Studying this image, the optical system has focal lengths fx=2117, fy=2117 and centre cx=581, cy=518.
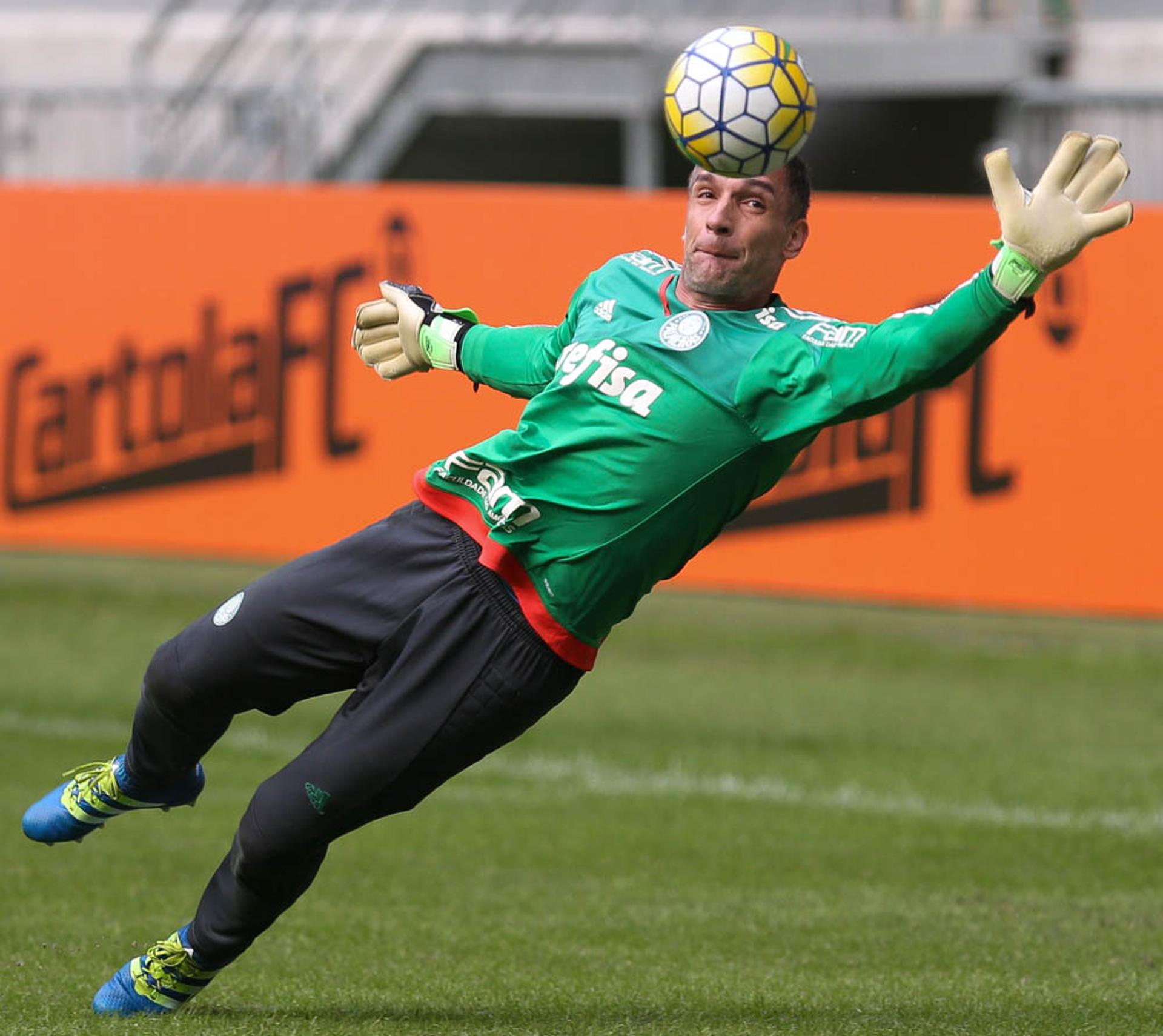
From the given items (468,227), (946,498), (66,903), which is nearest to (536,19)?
(468,227)

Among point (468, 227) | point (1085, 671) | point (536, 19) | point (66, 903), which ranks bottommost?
point (1085, 671)

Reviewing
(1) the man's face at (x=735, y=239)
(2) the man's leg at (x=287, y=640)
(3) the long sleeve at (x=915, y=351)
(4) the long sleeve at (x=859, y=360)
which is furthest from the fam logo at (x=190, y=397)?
(3) the long sleeve at (x=915, y=351)

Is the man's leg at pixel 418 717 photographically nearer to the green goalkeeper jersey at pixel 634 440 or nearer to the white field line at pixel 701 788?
the green goalkeeper jersey at pixel 634 440

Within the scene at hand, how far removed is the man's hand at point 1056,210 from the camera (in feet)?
15.4

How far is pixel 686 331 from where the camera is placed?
17.1 ft

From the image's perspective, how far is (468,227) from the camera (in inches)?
556

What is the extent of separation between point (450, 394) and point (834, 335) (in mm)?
9019

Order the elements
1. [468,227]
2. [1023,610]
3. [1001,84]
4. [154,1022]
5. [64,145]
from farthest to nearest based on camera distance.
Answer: [64,145]
[1001,84]
[468,227]
[1023,610]
[154,1022]

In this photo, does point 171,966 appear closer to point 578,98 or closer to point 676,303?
point 676,303

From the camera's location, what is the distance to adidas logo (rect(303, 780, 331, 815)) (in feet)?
17.6

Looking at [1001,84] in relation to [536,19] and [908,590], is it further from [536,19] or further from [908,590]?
[908,590]

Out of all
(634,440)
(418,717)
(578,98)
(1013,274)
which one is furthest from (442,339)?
(578,98)

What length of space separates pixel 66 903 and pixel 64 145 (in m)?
13.0

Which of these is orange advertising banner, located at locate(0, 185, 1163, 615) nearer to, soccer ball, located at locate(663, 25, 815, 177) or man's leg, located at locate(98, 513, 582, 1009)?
soccer ball, located at locate(663, 25, 815, 177)
